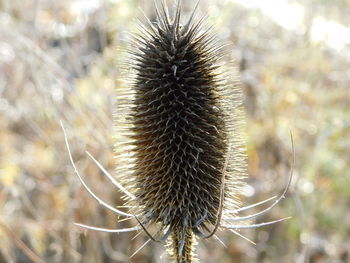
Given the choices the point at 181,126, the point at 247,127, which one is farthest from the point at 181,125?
the point at 247,127

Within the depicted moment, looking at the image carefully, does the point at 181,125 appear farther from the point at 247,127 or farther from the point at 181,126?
the point at 247,127

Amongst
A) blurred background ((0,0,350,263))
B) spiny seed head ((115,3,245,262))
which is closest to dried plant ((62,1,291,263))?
spiny seed head ((115,3,245,262))

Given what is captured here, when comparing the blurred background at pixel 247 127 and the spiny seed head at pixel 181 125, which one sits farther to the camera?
the blurred background at pixel 247 127

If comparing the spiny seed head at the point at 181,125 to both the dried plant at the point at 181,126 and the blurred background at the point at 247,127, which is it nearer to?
the dried plant at the point at 181,126

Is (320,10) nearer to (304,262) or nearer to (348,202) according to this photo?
(348,202)

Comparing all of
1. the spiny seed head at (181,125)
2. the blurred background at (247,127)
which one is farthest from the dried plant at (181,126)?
the blurred background at (247,127)

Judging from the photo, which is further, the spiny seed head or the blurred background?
the blurred background

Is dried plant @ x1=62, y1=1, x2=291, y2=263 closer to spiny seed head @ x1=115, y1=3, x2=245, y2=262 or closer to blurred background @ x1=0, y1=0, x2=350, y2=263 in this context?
spiny seed head @ x1=115, y1=3, x2=245, y2=262
